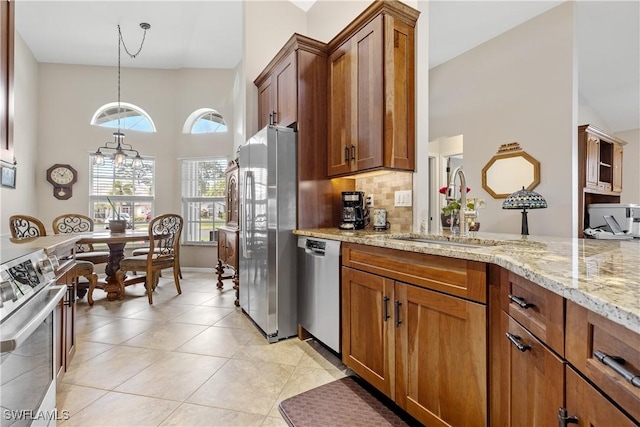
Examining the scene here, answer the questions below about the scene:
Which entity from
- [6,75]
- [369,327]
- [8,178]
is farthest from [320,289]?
[8,178]

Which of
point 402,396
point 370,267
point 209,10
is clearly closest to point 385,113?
point 370,267

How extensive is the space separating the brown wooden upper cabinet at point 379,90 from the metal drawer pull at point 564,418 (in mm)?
1539

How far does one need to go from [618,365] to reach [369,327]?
4.05 feet

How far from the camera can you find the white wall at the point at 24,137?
3.78 meters

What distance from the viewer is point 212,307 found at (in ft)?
10.8

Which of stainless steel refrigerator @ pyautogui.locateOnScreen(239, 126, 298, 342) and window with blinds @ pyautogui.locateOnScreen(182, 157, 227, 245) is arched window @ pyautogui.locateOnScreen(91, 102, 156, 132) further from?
stainless steel refrigerator @ pyautogui.locateOnScreen(239, 126, 298, 342)

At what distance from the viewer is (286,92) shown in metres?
2.60

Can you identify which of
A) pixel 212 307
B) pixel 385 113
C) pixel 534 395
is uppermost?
pixel 385 113

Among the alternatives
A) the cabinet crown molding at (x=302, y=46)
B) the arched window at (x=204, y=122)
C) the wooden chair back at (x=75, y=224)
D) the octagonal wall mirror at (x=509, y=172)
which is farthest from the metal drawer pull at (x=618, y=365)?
the arched window at (x=204, y=122)

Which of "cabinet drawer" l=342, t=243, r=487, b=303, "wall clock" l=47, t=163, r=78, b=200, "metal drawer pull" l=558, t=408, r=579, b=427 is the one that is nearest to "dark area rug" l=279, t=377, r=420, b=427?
"cabinet drawer" l=342, t=243, r=487, b=303

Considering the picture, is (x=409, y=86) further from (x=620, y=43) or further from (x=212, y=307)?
(x=620, y=43)

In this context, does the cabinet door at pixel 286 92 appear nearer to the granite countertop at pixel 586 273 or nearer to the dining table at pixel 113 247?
the granite countertop at pixel 586 273

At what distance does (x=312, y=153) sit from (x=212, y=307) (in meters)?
2.06

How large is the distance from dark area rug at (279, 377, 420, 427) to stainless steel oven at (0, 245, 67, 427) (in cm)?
103
